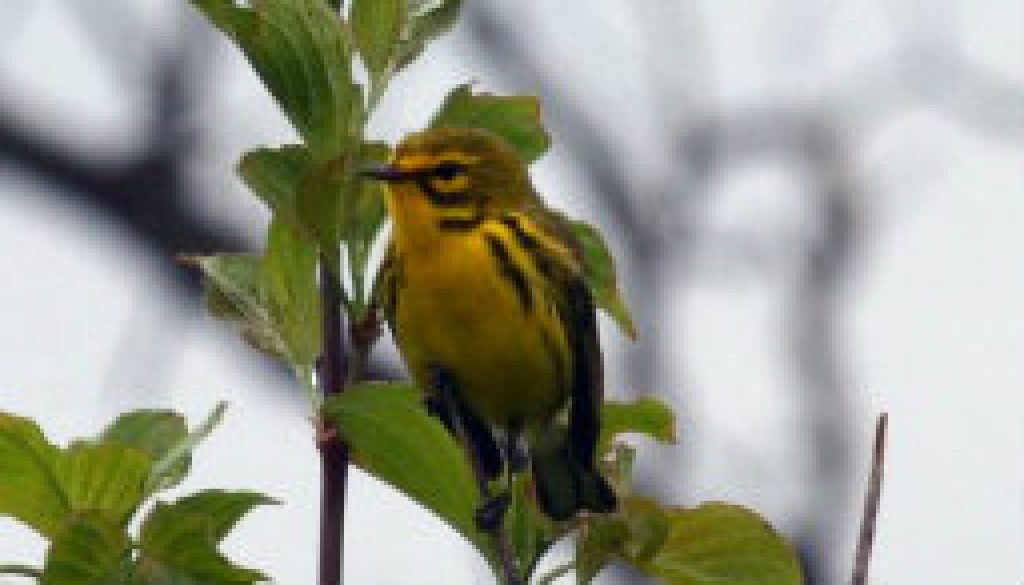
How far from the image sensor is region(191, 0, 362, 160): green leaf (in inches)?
64.7

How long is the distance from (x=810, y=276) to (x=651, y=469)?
500 mm

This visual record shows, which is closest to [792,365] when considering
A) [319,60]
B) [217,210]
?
[217,210]

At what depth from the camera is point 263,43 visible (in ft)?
5.41

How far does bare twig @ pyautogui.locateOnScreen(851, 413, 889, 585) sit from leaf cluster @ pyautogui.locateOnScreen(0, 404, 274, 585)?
0.34 metres

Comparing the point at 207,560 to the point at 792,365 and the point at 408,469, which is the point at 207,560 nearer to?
the point at 408,469

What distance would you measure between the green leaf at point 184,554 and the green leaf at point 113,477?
70 mm

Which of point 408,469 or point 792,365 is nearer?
point 408,469

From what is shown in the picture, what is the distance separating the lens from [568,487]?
81.0 inches

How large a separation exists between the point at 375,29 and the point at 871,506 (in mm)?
513

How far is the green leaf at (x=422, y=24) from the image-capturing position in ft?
5.91

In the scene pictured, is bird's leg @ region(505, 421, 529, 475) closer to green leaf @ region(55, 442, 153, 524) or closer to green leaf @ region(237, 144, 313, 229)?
green leaf @ region(237, 144, 313, 229)

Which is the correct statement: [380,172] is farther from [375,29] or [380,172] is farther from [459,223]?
[459,223]

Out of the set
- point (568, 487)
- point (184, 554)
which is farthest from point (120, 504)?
point (568, 487)

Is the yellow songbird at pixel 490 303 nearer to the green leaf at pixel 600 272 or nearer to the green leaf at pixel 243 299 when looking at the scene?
the green leaf at pixel 600 272
